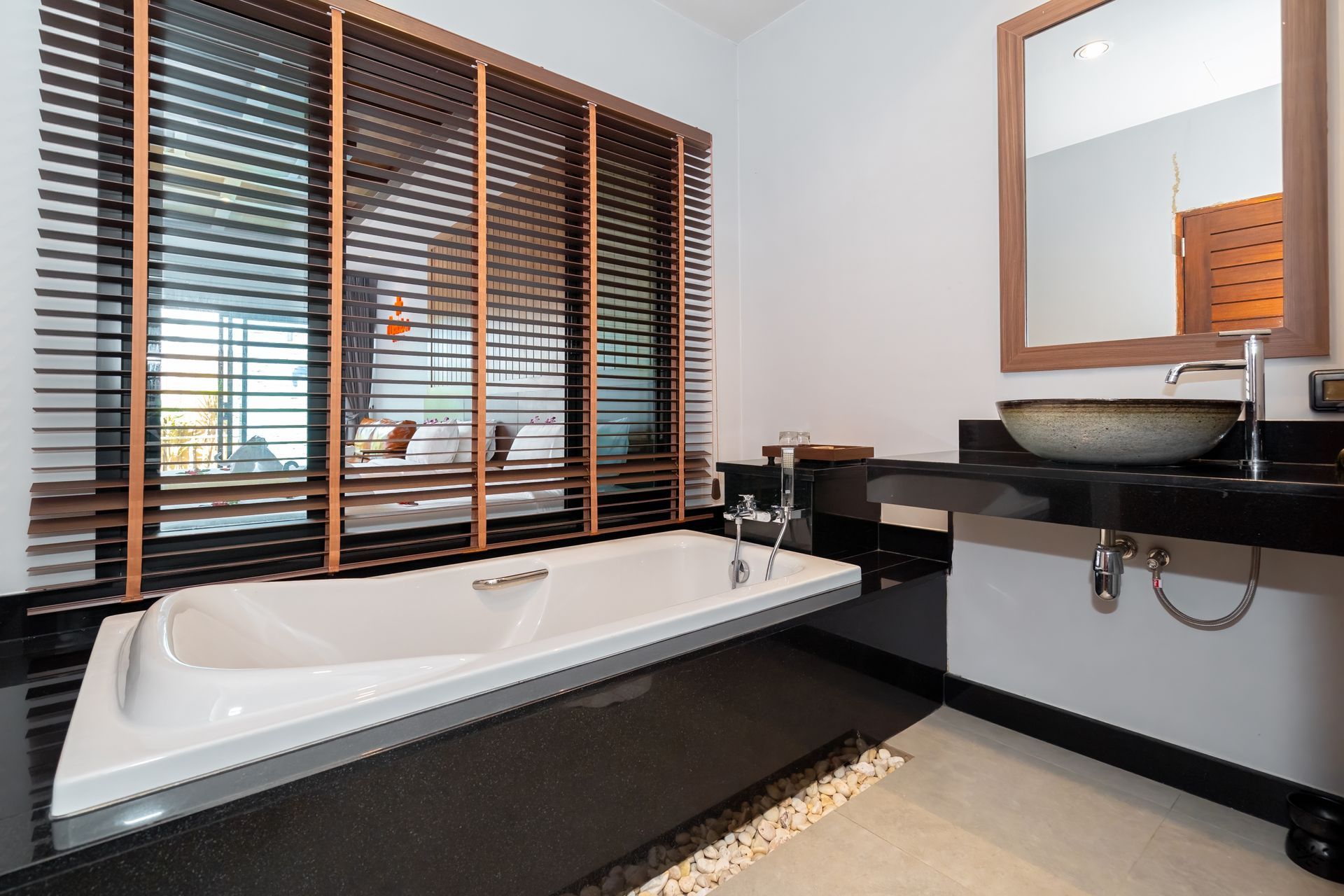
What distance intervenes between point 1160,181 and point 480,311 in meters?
2.07

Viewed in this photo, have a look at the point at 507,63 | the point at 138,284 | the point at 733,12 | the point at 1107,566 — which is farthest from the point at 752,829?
the point at 733,12

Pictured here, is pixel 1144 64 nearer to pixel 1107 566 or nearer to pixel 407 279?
pixel 1107 566

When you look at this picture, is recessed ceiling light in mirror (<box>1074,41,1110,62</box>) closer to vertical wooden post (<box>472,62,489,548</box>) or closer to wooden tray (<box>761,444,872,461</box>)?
wooden tray (<box>761,444,872,461</box>)

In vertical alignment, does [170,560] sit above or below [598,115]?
below

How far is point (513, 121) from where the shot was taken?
227 centimetres

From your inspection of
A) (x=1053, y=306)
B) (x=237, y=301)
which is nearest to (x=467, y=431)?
(x=237, y=301)

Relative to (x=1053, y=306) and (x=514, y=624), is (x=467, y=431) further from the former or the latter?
(x=1053, y=306)

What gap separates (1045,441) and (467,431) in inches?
69.8

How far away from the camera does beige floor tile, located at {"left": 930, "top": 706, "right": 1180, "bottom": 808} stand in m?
1.78

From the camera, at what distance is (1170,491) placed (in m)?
Result: 1.36

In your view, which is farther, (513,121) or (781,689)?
(513,121)

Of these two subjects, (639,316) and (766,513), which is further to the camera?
(639,316)

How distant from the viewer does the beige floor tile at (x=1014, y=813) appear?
151 cm

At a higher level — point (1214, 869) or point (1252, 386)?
point (1252, 386)
